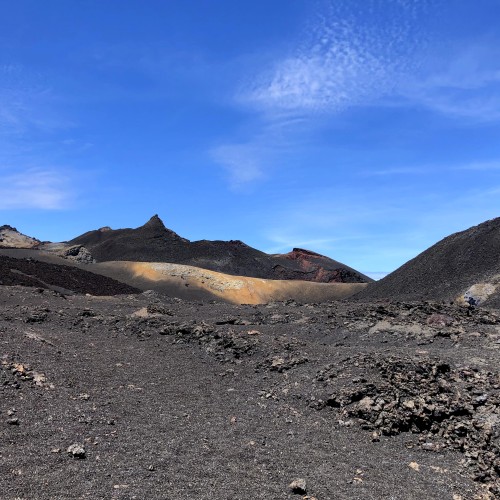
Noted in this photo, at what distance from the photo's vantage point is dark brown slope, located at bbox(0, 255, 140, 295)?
30.5m

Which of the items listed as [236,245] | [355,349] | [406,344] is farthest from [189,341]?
[236,245]

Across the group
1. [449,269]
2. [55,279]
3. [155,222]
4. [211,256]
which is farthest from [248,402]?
[155,222]

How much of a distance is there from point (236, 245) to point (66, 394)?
67695 mm

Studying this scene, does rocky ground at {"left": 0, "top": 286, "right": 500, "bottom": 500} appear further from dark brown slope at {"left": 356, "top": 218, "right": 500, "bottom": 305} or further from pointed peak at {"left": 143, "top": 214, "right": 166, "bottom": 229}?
pointed peak at {"left": 143, "top": 214, "right": 166, "bottom": 229}

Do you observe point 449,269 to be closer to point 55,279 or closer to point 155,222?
point 55,279

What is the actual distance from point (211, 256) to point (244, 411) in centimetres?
5771

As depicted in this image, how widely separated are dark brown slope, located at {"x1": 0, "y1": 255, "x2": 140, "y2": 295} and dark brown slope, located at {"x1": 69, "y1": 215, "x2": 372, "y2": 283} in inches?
983

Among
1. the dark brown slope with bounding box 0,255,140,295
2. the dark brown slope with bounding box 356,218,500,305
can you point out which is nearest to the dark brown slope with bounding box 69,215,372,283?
the dark brown slope with bounding box 0,255,140,295

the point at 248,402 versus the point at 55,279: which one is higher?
the point at 55,279

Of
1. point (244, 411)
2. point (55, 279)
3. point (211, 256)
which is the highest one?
point (211, 256)

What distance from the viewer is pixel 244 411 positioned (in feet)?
31.5

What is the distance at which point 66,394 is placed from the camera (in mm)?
9016

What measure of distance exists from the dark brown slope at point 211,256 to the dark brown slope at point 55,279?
81.9 ft

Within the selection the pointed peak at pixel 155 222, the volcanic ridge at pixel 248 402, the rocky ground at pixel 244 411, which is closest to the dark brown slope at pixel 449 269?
the volcanic ridge at pixel 248 402
